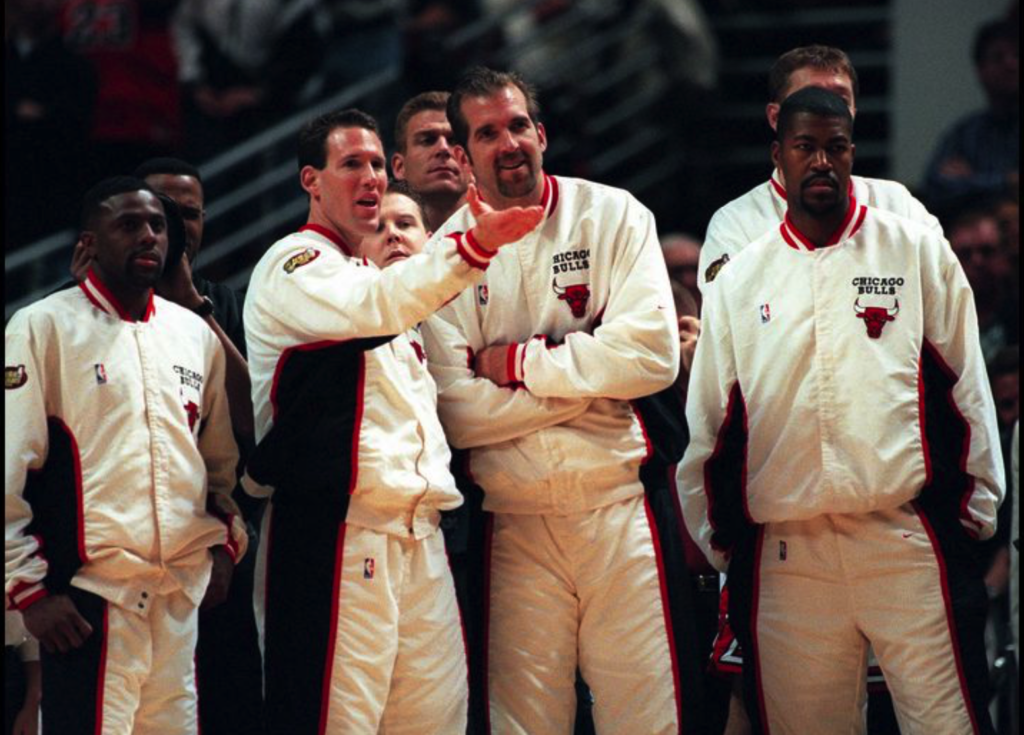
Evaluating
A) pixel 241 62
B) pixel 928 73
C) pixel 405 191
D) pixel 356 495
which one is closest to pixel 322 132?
pixel 405 191

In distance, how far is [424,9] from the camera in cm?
1015

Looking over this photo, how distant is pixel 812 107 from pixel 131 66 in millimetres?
5020

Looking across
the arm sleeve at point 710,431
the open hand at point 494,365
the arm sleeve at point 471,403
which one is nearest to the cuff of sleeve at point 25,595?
the arm sleeve at point 471,403

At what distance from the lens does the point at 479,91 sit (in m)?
5.43

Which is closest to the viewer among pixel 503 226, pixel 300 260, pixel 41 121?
pixel 503 226

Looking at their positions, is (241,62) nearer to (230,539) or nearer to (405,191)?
(405,191)

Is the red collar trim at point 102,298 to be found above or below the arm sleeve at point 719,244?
below

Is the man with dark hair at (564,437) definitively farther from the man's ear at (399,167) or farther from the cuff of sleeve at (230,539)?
the man's ear at (399,167)

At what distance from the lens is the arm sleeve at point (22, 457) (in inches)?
195

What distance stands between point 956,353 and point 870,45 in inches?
232

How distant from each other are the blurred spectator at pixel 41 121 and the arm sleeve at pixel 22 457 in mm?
3944

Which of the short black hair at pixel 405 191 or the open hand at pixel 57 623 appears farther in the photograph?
the short black hair at pixel 405 191

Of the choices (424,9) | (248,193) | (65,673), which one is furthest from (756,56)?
(65,673)

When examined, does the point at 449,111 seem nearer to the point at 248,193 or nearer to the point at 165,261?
the point at 165,261
